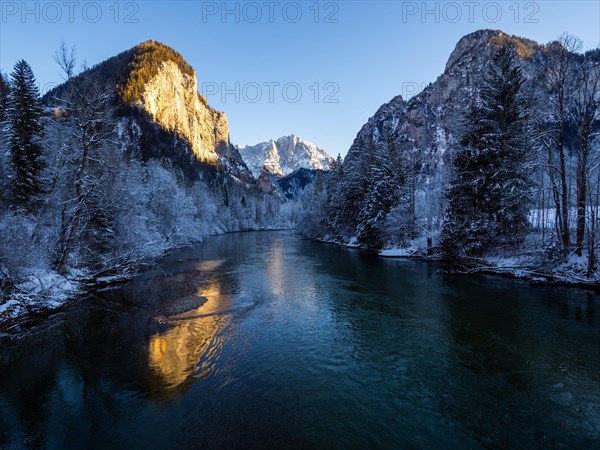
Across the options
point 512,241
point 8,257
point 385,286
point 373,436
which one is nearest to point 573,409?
point 373,436

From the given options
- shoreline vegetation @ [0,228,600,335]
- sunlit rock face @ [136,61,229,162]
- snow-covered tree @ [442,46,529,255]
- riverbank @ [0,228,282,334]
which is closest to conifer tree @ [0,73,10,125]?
shoreline vegetation @ [0,228,600,335]

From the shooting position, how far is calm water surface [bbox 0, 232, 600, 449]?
6.35 m

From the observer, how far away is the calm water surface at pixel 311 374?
20.8ft

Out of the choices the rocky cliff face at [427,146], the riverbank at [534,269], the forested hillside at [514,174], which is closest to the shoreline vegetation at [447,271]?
the riverbank at [534,269]

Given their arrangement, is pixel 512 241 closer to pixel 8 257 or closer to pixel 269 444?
pixel 269 444

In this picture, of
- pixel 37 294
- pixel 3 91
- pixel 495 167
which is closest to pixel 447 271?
pixel 495 167

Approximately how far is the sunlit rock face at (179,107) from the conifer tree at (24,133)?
91.0m

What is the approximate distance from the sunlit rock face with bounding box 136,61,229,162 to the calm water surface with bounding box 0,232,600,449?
119607 millimetres

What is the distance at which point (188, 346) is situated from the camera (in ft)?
35.7

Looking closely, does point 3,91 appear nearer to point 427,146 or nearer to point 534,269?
point 534,269

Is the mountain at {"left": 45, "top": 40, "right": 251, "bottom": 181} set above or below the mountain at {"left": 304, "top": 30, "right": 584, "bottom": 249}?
above

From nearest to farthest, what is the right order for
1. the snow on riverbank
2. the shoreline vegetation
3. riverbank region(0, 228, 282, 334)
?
riverbank region(0, 228, 282, 334) → the snow on riverbank → the shoreline vegetation

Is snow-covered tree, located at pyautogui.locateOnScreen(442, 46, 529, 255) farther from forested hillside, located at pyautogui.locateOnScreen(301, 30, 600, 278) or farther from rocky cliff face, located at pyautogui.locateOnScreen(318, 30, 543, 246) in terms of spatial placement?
rocky cliff face, located at pyautogui.locateOnScreen(318, 30, 543, 246)

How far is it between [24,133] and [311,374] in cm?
3343
